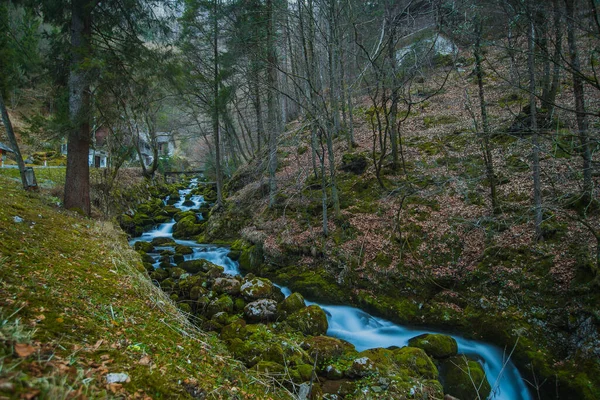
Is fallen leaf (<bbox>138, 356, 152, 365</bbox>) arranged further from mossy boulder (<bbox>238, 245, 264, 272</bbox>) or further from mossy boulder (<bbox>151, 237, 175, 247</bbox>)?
mossy boulder (<bbox>151, 237, 175, 247</bbox>)

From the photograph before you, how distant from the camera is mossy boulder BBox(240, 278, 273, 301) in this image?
739 centimetres

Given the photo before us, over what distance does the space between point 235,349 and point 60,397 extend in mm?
3922

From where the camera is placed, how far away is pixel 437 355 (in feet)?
19.1

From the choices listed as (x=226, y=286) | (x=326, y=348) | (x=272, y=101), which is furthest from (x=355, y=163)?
(x=326, y=348)

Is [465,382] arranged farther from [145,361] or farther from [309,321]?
[145,361]

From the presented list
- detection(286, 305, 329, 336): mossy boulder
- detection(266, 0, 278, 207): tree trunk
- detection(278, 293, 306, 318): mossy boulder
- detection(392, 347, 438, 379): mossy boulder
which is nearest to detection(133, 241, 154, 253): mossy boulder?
detection(266, 0, 278, 207): tree trunk

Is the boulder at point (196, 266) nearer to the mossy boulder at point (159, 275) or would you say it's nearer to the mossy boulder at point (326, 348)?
the mossy boulder at point (159, 275)

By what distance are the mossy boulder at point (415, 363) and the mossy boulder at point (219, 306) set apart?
3631mm

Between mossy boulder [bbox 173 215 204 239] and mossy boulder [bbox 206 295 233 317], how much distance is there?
10439 millimetres

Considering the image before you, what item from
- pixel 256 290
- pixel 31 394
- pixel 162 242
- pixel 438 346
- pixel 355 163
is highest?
pixel 355 163

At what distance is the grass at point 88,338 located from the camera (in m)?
1.30

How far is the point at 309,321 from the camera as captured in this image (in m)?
6.42

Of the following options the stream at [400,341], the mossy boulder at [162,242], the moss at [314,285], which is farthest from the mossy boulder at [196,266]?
the mossy boulder at [162,242]

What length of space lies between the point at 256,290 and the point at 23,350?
6.45m
